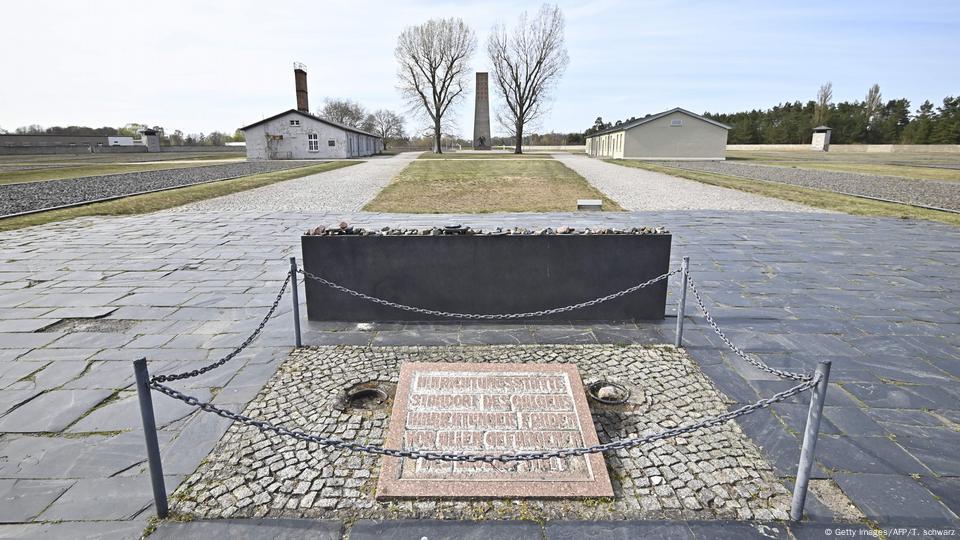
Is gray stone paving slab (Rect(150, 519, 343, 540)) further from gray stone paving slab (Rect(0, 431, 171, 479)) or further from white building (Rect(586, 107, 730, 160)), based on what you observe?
white building (Rect(586, 107, 730, 160))

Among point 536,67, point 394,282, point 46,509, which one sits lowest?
point 46,509

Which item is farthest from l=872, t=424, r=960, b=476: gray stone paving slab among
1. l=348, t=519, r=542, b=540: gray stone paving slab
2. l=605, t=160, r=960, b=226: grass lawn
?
l=605, t=160, r=960, b=226: grass lawn

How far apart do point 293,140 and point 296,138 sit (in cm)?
32

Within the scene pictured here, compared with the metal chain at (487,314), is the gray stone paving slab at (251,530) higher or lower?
lower

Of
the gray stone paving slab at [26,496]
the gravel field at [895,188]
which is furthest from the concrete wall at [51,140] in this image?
the gravel field at [895,188]

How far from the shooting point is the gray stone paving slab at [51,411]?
3389mm

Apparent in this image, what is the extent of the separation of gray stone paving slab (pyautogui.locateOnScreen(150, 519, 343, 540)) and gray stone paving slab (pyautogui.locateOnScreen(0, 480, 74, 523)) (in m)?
0.72

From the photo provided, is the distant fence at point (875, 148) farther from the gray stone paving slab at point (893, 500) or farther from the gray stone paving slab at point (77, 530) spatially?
the gray stone paving slab at point (77, 530)

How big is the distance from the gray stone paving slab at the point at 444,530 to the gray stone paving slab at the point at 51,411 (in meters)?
2.36

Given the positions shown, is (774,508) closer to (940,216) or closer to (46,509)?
(46,509)

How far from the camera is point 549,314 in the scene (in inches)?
206

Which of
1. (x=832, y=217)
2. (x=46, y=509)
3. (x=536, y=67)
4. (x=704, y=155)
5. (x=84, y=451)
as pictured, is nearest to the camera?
(x=46, y=509)

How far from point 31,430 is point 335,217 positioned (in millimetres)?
9583

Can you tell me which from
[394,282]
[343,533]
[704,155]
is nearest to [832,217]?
[394,282]
